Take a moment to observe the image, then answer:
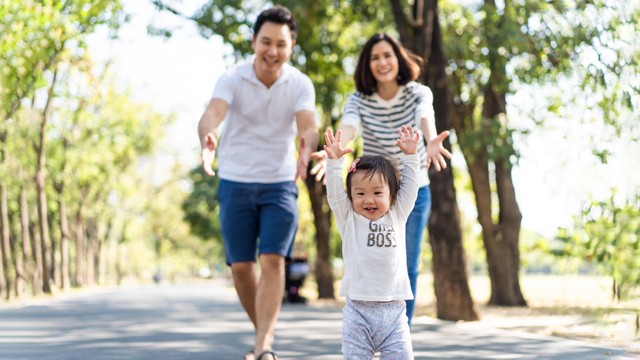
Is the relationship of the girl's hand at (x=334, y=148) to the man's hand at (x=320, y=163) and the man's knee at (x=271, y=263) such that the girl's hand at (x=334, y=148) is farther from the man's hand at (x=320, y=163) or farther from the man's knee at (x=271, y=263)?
the man's knee at (x=271, y=263)

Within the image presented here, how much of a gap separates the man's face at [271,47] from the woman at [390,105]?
514 mm

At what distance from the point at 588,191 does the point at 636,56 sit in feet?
4.47

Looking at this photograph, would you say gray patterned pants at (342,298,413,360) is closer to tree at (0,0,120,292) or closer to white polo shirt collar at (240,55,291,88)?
white polo shirt collar at (240,55,291,88)

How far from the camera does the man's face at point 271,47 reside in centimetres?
606

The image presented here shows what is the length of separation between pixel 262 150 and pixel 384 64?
0.99 meters

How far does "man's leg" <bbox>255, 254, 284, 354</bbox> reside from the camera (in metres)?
5.85

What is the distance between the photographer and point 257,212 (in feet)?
20.3

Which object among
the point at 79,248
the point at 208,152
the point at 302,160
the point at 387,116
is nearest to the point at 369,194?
the point at 302,160

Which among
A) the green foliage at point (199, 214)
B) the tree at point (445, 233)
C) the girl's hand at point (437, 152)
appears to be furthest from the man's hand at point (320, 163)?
the green foliage at point (199, 214)

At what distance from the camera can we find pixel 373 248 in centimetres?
450

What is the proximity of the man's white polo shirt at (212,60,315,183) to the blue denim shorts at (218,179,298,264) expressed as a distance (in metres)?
0.07

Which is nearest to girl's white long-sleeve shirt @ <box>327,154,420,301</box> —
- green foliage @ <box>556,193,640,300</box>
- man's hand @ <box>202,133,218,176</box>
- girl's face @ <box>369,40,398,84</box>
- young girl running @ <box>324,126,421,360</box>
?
young girl running @ <box>324,126,421,360</box>

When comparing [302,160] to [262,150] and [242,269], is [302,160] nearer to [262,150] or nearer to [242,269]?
[262,150]

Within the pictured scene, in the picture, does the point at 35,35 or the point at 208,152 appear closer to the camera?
the point at 208,152
